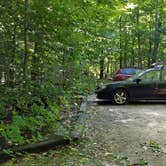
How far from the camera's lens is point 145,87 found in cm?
1516

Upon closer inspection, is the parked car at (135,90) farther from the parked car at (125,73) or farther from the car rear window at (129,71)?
the car rear window at (129,71)

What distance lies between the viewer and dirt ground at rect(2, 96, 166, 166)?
21.1 feet

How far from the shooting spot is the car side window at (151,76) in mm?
15328

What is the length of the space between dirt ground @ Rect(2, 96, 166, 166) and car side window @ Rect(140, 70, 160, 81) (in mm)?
3185

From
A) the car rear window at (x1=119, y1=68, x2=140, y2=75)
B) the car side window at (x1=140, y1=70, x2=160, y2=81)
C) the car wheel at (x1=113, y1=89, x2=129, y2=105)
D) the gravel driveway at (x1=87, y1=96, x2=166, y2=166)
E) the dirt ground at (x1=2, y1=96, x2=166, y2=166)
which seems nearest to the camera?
the dirt ground at (x1=2, y1=96, x2=166, y2=166)

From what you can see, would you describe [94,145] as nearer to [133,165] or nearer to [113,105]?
[133,165]

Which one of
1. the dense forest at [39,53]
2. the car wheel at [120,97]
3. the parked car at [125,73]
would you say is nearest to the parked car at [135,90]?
the car wheel at [120,97]

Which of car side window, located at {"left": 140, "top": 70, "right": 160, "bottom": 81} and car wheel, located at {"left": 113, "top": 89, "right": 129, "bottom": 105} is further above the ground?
car side window, located at {"left": 140, "top": 70, "right": 160, "bottom": 81}

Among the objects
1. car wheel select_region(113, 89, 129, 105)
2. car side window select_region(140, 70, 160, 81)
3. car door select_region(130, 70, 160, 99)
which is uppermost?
car side window select_region(140, 70, 160, 81)

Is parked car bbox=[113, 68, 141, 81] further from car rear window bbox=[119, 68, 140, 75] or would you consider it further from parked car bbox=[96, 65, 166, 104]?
parked car bbox=[96, 65, 166, 104]

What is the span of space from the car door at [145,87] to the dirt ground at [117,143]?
2.84 meters

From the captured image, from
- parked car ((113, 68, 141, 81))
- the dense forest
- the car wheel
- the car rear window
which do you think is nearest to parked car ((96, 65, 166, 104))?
the car wheel

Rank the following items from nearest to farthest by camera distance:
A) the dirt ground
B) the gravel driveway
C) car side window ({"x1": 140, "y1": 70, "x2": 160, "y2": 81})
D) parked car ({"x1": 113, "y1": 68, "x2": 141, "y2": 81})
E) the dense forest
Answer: the dirt ground < the gravel driveway < the dense forest < car side window ({"x1": 140, "y1": 70, "x2": 160, "y2": 81}) < parked car ({"x1": 113, "y1": 68, "x2": 141, "y2": 81})

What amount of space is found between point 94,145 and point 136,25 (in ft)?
92.4
